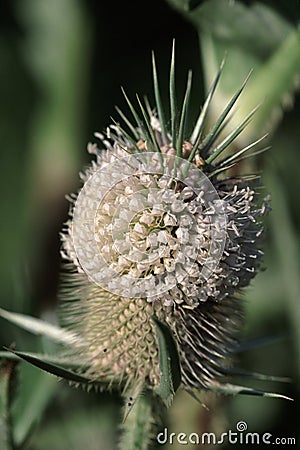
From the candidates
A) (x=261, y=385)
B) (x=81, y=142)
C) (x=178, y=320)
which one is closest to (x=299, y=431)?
(x=261, y=385)

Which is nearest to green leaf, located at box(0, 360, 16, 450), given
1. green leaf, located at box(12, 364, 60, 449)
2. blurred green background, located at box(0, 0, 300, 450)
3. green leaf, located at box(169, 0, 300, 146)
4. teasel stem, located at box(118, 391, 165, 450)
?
teasel stem, located at box(118, 391, 165, 450)

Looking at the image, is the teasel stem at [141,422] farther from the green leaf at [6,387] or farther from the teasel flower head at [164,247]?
the green leaf at [6,387]

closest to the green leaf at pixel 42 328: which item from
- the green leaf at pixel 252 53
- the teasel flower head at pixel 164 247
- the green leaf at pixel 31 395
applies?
the teasel flower head at pixel 164 247

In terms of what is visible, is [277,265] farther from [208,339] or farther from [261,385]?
[208,339]

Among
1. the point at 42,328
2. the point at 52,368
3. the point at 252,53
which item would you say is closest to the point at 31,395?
the point at 42,328

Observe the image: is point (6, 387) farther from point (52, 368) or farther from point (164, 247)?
point (164, 247)

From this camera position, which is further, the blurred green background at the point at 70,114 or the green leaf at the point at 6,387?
the blurred green background at the point at 70,114
